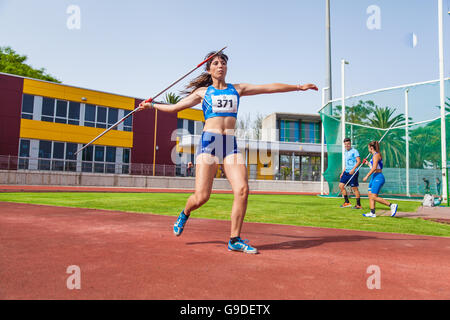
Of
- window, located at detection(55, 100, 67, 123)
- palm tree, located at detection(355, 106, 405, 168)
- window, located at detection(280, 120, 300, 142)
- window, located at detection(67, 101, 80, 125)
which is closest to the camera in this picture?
palm tree, located at detection(355, 106, 405, 168)

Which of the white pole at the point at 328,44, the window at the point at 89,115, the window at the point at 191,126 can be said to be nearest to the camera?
the white pole at the point at 328,44

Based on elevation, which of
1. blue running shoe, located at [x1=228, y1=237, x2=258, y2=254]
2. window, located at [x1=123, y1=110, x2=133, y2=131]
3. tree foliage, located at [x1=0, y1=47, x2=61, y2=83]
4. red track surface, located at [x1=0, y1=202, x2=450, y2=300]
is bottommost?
red track surface, located at [x1=0, y1=202, x2=450, y2=300]

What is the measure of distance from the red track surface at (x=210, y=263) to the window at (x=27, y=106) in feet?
79.9

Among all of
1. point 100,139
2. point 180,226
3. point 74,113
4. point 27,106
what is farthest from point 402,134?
point 27,106

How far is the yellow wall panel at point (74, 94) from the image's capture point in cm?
2602

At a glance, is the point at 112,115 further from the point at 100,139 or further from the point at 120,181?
the point at 120,181

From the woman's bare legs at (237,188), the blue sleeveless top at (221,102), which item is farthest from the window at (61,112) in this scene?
the woman's bare legs at (237,188)

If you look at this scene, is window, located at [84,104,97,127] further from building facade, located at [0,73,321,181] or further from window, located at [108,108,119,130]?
window, located at [108,108,119,130]

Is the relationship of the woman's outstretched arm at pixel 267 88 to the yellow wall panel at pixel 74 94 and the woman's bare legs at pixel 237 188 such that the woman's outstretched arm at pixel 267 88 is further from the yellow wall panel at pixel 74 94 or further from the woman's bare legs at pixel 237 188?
the yellow wall panel at pixel 74 94

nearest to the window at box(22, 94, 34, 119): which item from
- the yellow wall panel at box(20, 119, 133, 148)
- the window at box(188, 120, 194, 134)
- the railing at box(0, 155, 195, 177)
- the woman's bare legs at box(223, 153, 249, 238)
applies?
the yellow wall panel at box(20, 119, 133, 148)

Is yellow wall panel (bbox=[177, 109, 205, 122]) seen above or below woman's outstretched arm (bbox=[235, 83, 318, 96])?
above

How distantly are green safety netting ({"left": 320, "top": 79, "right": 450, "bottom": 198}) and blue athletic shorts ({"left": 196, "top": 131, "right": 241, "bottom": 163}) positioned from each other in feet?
34.6

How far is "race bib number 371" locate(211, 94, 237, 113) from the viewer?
160 inches
